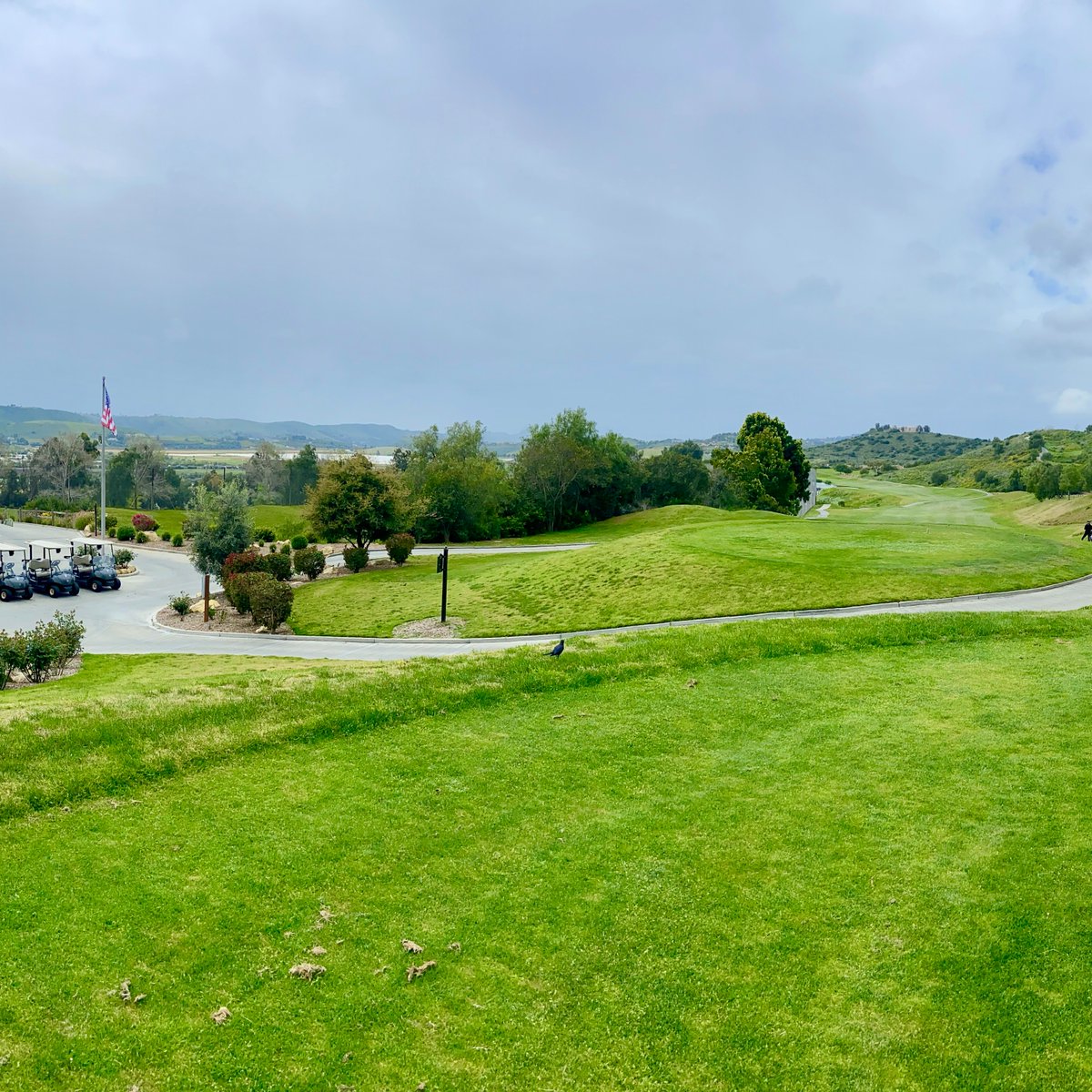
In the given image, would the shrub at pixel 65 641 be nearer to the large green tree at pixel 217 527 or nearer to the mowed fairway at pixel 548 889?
the mowed fairway at pixel 548 889

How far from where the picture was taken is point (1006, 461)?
131 metres

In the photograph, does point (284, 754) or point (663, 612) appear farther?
point (663, 612)

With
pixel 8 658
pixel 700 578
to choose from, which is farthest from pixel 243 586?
pixel 700 578

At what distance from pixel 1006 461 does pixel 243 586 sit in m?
132

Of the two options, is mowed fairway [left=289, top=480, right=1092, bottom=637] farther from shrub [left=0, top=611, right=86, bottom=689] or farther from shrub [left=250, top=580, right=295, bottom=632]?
shrub [left=0, top=611, right=86, bottom=689]

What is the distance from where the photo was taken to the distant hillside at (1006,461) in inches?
4178

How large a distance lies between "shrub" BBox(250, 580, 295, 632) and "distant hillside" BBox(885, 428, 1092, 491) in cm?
9183

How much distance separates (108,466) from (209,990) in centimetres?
11843

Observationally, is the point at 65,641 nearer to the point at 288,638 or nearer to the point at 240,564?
the point at 288,638

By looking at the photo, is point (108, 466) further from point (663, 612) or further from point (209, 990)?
point (209, 990)

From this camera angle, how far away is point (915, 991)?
650cm

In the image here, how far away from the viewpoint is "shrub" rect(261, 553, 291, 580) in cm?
4056

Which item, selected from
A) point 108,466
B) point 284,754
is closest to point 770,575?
point 284,754

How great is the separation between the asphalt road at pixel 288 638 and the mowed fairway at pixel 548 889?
988cm
